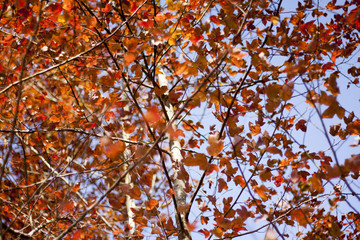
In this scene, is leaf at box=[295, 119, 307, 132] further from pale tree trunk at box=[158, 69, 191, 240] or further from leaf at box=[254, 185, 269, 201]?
pale tree trunk at box=[158, 69, 191, 240]

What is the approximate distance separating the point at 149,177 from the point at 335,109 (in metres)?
1.38

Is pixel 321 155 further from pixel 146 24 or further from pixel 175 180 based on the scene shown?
pixel 146 24

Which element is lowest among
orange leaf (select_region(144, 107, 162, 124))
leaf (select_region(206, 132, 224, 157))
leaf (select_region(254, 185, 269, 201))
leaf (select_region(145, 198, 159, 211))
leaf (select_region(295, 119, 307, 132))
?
leaf (select_region(254, 185, 269, 201))

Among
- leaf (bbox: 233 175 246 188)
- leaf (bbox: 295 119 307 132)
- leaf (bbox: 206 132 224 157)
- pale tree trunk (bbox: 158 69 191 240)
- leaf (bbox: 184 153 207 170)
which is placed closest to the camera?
leaf (bbox: 206 132 224 157)

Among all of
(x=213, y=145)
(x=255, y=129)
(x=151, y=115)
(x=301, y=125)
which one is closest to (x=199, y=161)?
(x=213, y=145)

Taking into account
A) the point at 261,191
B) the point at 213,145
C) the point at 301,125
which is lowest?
the point at 261,191

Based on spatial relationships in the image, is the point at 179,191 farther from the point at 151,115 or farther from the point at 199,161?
the point at 151,115

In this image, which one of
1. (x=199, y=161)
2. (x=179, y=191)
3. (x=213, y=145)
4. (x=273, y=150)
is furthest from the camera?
(x=179, y=191)

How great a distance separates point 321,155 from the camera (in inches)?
97.8

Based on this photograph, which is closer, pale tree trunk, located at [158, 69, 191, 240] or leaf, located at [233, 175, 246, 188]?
pale tree trunk, located at [158, 69, 191, 240]

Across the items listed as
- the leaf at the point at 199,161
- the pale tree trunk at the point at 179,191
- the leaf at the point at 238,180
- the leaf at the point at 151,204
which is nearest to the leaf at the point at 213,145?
the leaf at the point at 199,161

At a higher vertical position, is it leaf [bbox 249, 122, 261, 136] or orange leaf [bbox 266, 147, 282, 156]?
leaf [bbox 249, 122, 261, 136]

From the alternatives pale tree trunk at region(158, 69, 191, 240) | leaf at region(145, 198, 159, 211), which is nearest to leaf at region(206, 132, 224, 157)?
pale tree trunk at region(158, 69, 191, 240)

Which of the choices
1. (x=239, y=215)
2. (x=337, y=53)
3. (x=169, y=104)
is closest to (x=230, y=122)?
(x=239, y=215)
